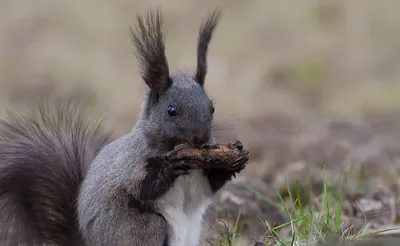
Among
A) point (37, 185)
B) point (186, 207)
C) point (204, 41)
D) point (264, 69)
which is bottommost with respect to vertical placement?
point (186, 207)

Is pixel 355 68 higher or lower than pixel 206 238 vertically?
higher

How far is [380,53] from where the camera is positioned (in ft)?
35.0

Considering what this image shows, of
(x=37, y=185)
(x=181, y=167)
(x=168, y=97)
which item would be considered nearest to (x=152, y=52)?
(x=168, y=97)

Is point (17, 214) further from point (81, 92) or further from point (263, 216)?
point (81, 92)

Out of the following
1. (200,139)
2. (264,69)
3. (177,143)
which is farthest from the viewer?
(264,69)

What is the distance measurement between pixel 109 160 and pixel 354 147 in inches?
135

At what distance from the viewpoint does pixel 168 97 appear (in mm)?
4547

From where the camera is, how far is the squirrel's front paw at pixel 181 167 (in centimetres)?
430

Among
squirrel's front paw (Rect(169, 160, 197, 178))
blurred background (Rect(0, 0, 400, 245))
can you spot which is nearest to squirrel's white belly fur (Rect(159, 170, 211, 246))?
squirrel's front paw (Rect(169, 160, 197, 178))

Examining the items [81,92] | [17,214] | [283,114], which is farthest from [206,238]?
[81,92]

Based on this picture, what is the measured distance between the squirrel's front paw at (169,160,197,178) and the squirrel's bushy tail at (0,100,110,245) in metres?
0.75

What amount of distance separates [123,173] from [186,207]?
0.39 metres

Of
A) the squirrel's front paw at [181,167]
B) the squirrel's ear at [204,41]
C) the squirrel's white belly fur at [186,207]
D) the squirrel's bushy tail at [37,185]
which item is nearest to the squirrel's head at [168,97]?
the squirrel's ear at [204,41]

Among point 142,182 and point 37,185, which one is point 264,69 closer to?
point 37,185
